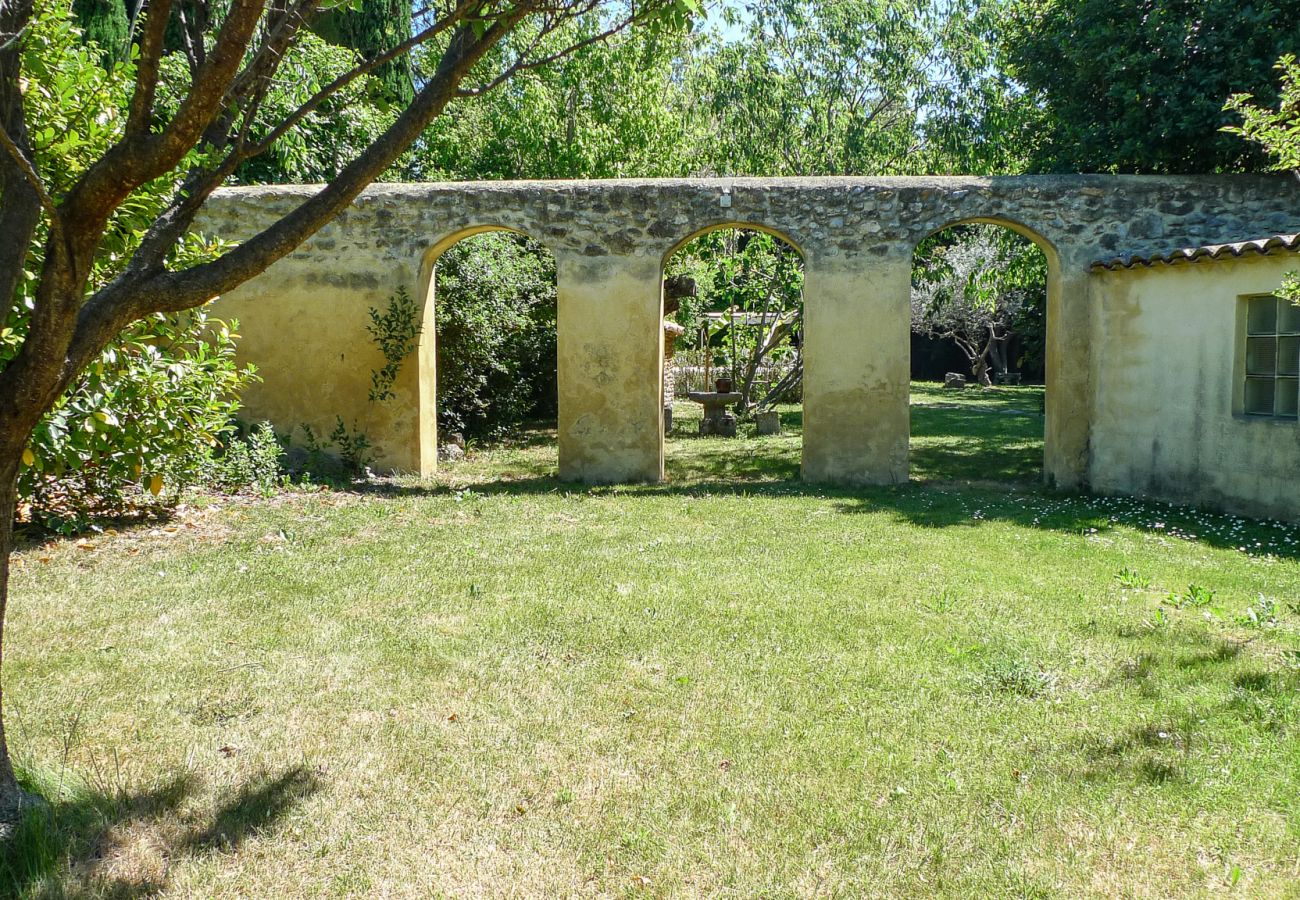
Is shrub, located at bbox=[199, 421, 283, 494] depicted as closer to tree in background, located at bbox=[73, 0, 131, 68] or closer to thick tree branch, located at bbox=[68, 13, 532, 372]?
thick tree branch, located at bbox=[68, 13, 532, 372]

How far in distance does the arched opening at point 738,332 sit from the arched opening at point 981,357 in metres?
2.16

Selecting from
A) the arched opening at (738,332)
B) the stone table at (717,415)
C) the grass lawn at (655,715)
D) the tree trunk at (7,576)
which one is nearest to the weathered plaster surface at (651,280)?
the grass lawn at (655,715)

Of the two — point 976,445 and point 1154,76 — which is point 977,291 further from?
point 1154,76

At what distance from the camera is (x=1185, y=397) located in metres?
8.66

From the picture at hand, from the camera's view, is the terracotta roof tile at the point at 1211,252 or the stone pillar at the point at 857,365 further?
the stone pillar at the point at 857,365

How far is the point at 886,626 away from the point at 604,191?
6.09 meters

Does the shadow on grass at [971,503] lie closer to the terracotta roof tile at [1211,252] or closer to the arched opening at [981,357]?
the arched opening at [981,357]

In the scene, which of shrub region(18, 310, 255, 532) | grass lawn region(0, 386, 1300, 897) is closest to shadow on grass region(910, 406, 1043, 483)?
grass lawn region(0, 386, 1300, 897)

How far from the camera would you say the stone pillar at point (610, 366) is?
9758 mm

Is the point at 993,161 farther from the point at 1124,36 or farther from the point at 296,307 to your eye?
the point at 296,307

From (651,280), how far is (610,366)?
0.97 meters

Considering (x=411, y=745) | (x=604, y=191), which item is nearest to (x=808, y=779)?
(x=411, y=745)

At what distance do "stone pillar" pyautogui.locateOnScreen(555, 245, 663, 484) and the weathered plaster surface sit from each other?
0.02 metres

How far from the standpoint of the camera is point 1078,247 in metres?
9.46
